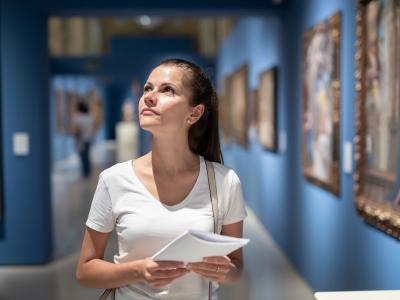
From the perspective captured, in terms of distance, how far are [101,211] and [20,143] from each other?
14.7 feet

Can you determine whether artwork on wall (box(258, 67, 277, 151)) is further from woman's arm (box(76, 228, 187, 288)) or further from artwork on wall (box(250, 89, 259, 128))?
woman's arm (box(76, 228, 187, 288))

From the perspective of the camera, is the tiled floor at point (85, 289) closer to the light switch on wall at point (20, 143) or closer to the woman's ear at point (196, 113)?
the light switch on wall at point (20, 143)

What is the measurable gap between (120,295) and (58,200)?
966 centimetres

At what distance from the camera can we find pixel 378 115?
346 centimetres

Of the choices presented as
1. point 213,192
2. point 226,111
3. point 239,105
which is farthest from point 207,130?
point 226,111

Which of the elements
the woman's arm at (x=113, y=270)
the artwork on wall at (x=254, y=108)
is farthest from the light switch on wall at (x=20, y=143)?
the woman's arm at (x=113, y=270)

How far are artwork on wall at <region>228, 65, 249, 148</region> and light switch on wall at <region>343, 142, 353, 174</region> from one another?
223 inches

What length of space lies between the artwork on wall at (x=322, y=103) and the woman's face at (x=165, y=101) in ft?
8.65

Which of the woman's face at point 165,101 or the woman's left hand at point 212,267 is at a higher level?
the woman's face at point 165,101

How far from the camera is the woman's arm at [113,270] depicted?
1829mm

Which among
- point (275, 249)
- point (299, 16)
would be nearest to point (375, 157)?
point (299, 16)

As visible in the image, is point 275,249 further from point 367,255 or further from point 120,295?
point 120,295

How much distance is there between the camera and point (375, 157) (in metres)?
3.54

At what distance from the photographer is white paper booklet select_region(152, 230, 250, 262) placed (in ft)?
5.50
